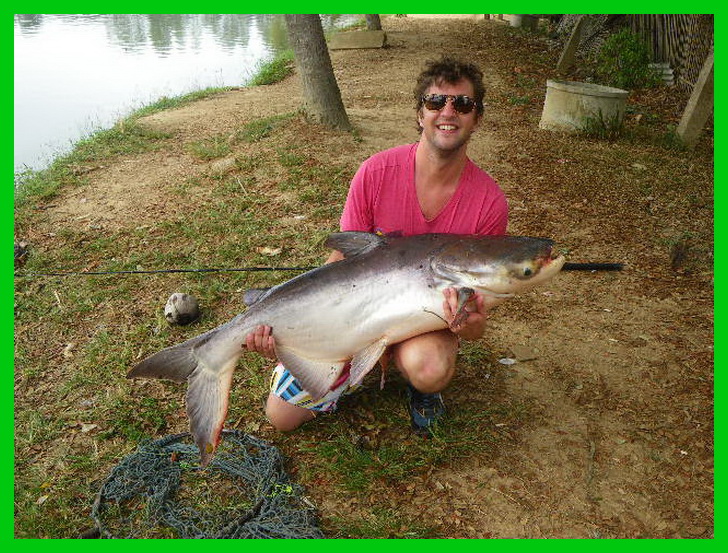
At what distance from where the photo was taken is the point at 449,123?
286 centimetres

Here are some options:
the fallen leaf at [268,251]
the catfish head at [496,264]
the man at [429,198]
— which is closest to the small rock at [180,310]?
the fallen leaf at [268,251]

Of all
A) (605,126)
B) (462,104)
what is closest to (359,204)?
(462,104)

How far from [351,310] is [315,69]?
5371mm

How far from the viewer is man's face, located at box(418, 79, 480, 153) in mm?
2848

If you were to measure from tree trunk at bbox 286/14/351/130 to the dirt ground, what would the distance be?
38 cm

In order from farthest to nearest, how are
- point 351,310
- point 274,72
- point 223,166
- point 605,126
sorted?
1. point 274,72
2. point 605,126
3. point 223,166
4. point 351,310

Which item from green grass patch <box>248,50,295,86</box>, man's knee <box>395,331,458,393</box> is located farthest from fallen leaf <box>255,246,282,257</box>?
green grass patch <box>248,50,295,86</box>

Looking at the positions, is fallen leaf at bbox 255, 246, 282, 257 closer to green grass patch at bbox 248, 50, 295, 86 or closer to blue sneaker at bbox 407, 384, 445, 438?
blue sneaker at bbox 407, 384, 445, 438

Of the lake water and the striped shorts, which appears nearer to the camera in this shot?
the striped shorts

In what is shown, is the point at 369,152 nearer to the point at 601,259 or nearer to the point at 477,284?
the point at 601,259

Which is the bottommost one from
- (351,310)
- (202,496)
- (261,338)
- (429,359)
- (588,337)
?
(202,496)

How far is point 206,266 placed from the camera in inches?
187

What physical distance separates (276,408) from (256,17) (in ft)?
80.7

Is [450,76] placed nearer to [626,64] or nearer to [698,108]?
[698,108]
